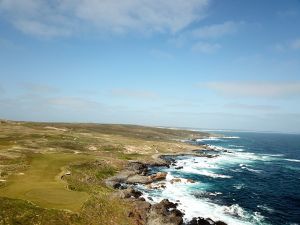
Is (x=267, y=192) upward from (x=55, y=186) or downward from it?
downward

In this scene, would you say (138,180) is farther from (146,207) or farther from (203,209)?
(146,207)

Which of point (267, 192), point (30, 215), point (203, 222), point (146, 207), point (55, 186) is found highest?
point (55, 186)

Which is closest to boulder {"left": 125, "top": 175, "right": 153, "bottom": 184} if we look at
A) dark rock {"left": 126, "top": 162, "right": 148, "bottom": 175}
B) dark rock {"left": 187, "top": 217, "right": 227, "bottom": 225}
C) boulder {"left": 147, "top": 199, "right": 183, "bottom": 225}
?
dark rock {"left": 126, "top": 162, "right": 148, "bottom": 175}

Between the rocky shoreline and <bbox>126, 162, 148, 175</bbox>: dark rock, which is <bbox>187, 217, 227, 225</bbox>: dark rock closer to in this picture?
the rocky shoreline

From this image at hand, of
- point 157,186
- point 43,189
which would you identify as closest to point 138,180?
point 157,186

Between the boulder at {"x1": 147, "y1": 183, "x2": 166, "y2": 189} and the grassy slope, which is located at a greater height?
the grassy slope

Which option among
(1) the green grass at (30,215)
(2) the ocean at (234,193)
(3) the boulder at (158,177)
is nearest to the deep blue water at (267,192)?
(2) the ocean at (234,193)

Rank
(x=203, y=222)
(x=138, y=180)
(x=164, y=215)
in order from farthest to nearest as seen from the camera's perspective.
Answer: (x=138, y=180) → (x=203, y=222) → (x=164, y=215)

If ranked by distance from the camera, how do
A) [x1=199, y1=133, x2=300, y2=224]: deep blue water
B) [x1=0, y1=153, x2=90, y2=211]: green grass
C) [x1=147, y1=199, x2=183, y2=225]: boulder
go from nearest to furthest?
1. [x1=0, y1=153, x2=90, y2=211]: green grass
2. [x1=147, y1=199, x2=183, y2=225]: boulder
3. [x1=199, y1=133, x2=300, y2=224]: deep blue water

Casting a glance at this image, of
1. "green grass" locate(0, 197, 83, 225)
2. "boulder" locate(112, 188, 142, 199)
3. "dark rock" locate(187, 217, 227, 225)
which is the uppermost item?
"green grass" locate(0, 197, 83, 225)
